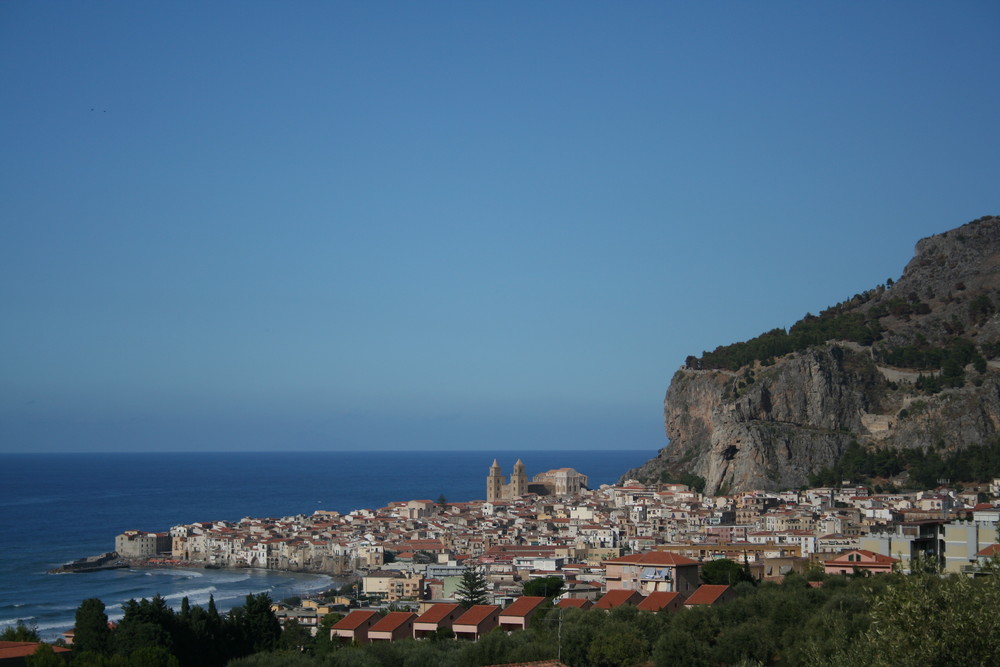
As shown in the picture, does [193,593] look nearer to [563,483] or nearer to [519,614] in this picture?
[519,614]

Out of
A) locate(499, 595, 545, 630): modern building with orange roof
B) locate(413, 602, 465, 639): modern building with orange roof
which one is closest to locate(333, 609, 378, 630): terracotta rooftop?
locate(413, 602, 465, 639): modern building with orange roof

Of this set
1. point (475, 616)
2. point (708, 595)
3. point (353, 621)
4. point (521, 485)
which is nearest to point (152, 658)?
point (353, 621)

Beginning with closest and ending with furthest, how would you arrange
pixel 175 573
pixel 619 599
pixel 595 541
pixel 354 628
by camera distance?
pixel 354 628 → pixel 619 599 → pixel 595 541 → pixel 175 573

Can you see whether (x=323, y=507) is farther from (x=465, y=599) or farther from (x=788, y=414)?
(x=465, y=599)

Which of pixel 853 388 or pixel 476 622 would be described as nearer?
pixel 476 622

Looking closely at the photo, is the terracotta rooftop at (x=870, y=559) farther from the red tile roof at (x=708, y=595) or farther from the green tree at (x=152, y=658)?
the green tree at (x=152, y=658)

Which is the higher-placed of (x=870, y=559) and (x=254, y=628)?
(x=870, y=559)
